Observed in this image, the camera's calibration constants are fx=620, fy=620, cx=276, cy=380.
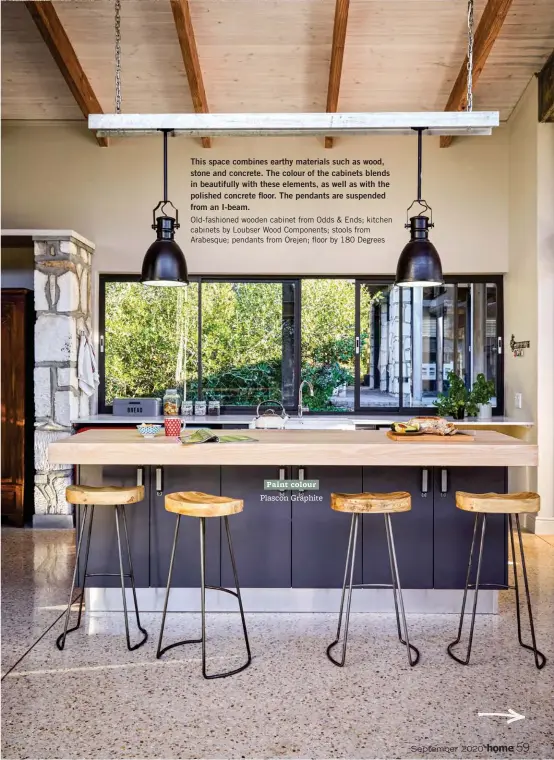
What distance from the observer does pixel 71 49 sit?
500cm

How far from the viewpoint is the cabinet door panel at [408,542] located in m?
3.48

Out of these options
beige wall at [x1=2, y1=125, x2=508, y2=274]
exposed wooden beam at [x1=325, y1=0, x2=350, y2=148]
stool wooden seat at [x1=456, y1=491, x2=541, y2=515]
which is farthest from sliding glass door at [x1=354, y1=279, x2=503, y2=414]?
stool wooden seat at [x1=456, y1=491, x2=541, y2=515]

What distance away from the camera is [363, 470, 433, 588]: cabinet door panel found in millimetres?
3479

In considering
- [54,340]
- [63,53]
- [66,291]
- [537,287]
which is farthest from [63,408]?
[537,287]

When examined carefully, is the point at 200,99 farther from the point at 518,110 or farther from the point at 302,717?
the point at 302,717

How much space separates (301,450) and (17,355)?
3407 mm

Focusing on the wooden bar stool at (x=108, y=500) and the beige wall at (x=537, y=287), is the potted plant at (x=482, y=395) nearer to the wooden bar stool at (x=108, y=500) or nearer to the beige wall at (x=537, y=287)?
the beige wall at (x=537, y=287)

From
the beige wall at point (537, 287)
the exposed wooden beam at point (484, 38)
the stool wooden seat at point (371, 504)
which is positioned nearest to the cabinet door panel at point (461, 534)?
the stool wooden seat at point (371, 504)

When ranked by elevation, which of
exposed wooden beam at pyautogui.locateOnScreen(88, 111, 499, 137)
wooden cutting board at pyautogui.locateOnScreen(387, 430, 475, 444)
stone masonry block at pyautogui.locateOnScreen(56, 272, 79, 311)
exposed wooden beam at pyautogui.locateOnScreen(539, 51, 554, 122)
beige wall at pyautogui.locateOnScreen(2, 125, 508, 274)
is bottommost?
wooden cutting board at pyautogui.locateOnScreen(387, 430, 475, 444)

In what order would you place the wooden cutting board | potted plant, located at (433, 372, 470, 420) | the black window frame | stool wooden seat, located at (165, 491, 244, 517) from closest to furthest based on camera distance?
stool wooden seat, located at (165, 491, 244, 517)
the wooden cutting board
potted plant, located at (433, 372, 470, 420)
the black window frame

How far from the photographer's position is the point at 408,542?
3.48 meters

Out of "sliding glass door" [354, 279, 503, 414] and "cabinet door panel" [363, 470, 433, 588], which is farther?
"sliding glass door" [354, 279, 503, 414]

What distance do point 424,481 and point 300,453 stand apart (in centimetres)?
79

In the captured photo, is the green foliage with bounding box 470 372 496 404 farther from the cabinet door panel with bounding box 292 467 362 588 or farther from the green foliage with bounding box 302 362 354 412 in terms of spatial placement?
the cabinet door panel with bounding box 292 467 362 588
